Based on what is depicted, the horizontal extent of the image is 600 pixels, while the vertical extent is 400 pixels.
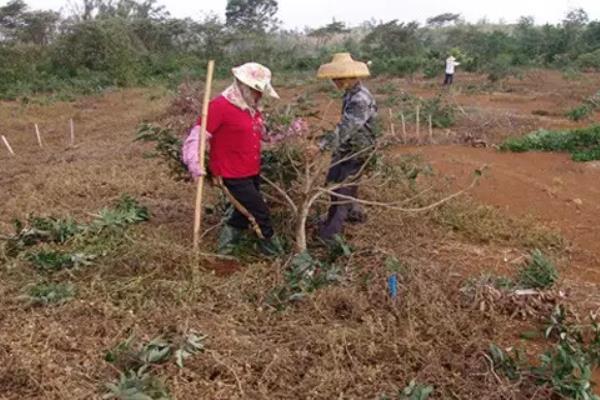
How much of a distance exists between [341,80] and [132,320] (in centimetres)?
208

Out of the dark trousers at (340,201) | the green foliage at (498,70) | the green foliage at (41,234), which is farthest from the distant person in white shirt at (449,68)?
the green foliage at (41,234)

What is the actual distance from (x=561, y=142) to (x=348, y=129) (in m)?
4.66

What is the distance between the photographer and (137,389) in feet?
8.36

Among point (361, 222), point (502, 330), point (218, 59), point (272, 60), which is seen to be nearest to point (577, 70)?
point (272, 60)

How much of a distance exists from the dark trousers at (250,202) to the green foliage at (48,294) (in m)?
1.12

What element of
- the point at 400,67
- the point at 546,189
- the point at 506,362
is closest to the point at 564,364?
the point at 506,362

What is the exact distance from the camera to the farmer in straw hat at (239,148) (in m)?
3.87

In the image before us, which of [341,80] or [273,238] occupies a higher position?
[341,80]

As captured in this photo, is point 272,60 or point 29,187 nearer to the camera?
point 29,187

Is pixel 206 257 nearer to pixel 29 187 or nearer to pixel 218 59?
pixel 29 187

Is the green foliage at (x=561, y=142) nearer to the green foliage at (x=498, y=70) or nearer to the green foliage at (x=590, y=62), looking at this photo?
the green foliage at (x=498, y=70)

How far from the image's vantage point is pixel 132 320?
3193 mm

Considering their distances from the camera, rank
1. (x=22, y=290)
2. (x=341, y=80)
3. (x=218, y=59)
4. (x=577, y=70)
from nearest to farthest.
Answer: (x=22, y=290)
(x=341, y=80)
(x=577, y=70)
(x=218, y=59)

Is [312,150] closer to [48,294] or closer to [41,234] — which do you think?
[48,294]
